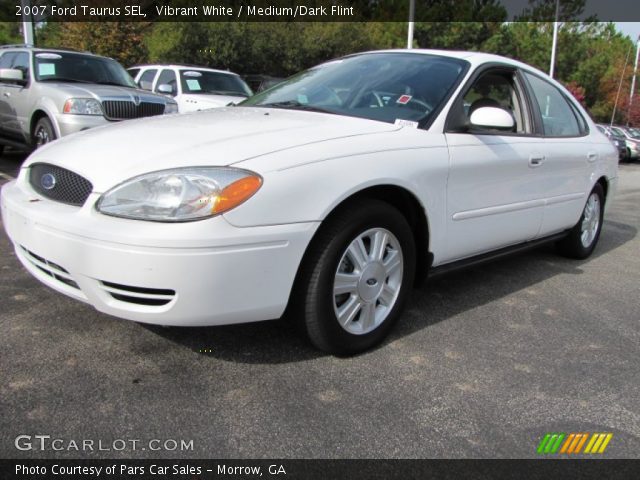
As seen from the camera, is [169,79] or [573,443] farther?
[169,79]

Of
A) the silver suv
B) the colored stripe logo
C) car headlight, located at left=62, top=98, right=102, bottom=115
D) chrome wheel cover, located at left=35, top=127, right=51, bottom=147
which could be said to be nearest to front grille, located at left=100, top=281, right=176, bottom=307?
the colored stripe logo

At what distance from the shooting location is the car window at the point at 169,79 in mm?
10695

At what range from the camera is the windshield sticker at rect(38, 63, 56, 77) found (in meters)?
7.81

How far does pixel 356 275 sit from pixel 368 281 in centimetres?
9

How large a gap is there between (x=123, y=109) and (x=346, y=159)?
5453 millimetres

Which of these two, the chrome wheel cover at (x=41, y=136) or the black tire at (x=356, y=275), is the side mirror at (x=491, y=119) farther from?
the chrome wheel cover at (x=41, y=136)

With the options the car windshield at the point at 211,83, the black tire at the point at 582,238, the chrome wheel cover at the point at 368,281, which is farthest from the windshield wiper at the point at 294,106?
the car windshield at the point at 211,83

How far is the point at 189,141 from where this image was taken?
8.66 feet

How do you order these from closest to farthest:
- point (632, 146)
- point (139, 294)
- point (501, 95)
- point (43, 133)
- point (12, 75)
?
point (139, 294) < point (501, 95) < point (43, 133) < point (12, 75) < point (632, 146)

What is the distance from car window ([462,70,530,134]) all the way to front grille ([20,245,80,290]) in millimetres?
2426

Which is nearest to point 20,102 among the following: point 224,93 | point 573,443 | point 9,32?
point 224,93

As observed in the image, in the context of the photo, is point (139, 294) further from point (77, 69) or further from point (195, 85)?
point (195, 85)

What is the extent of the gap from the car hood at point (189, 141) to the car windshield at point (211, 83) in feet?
25.6

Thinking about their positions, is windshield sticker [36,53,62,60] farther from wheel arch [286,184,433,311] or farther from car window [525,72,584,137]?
wheel arch [286,184,433,311]
